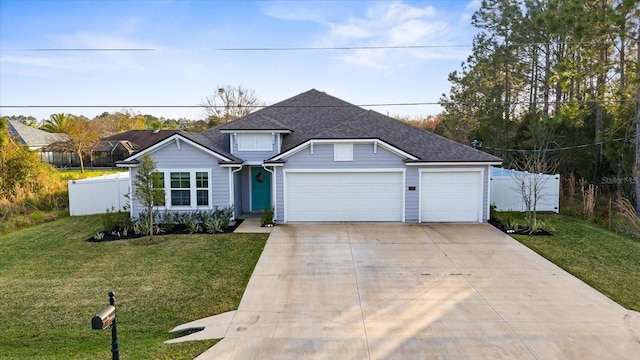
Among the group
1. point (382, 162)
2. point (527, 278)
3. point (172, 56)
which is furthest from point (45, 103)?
point (527, 278)

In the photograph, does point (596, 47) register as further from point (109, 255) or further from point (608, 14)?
point (109, 255)

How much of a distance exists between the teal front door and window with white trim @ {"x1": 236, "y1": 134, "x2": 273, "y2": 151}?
1.19m

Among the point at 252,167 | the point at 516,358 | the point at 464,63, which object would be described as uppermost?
the point at 464,63

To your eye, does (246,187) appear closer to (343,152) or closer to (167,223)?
(167,223)

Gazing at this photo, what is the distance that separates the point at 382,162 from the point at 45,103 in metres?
13.5

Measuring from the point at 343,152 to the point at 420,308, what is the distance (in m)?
8.23

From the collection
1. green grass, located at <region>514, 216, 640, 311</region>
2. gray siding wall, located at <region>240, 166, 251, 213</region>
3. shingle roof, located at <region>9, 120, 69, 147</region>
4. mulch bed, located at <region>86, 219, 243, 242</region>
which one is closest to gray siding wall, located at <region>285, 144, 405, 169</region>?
gray siding wall, located at <region>240, 166, 251, 213</region>

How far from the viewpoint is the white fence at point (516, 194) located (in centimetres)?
1661

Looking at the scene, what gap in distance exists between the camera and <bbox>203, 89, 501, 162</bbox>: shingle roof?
14.9 metres

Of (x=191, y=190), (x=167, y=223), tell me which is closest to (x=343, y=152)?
(x=191, y=190)

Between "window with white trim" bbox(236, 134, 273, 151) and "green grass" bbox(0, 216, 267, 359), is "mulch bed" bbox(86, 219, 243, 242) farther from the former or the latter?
"window with white trim" bbox(236, 134, 273, 151)

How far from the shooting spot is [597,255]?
34.8 ft

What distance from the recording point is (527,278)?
8.86 m

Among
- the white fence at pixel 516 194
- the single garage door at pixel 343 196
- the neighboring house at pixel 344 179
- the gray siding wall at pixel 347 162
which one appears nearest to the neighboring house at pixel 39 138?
the neighboring house at pixel 344 179
